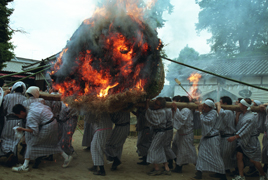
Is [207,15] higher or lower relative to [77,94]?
higher

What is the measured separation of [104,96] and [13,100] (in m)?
2.66

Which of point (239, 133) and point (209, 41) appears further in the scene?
point (209, 41)

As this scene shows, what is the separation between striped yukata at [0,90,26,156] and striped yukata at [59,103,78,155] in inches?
44.0

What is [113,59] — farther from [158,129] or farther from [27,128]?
[27,128]

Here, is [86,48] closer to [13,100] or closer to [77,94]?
[77,94]

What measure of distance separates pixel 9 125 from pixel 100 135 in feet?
7.50

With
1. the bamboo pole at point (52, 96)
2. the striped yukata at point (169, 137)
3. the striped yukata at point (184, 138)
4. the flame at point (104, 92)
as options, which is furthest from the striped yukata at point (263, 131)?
the bamboo pole at point (52, 96)

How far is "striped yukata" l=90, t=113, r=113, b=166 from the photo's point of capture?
5.23m

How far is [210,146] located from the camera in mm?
5438

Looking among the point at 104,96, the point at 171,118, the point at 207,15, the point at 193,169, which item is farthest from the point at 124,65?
the point at 207,15

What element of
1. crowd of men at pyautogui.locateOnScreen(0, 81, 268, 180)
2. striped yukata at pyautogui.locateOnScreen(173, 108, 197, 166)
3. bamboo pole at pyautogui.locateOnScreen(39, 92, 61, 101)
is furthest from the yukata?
striped yukata at pyautogui.locateOnScreen(173, 108, 197, 166)

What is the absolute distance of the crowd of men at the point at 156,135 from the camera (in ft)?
17.4

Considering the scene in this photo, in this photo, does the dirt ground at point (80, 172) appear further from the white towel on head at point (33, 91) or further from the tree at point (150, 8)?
the tree at point (150, 8)

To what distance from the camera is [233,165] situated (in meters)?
5.83
